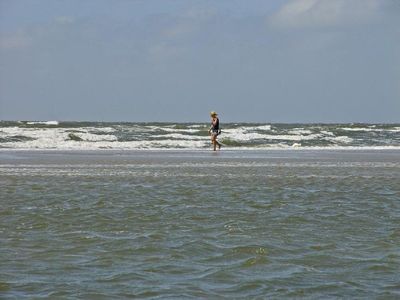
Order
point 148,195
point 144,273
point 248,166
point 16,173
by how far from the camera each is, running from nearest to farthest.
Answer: point 144,273
point 148,195
point 16,173
point 248,166

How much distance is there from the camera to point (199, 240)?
680 cm

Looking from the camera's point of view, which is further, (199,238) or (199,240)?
(199,238)

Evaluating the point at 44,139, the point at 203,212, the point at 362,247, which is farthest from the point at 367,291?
the point at 44,139

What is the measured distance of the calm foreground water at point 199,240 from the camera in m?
5.09

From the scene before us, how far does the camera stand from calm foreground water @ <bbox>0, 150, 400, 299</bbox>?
509cm

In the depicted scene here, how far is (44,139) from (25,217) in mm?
28440

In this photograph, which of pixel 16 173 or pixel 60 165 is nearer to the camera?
pixel 16 173

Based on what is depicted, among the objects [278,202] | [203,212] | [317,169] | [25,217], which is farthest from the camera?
[317,169]

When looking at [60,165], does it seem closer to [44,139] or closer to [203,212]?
[203,212]

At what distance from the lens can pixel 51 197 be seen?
10539 mm

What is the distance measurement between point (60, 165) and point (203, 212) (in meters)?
10.5

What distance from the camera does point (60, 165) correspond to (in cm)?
1867

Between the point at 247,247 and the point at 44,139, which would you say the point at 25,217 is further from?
the point at 44,139

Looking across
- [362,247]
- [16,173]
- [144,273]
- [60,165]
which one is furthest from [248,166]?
[144,273]
